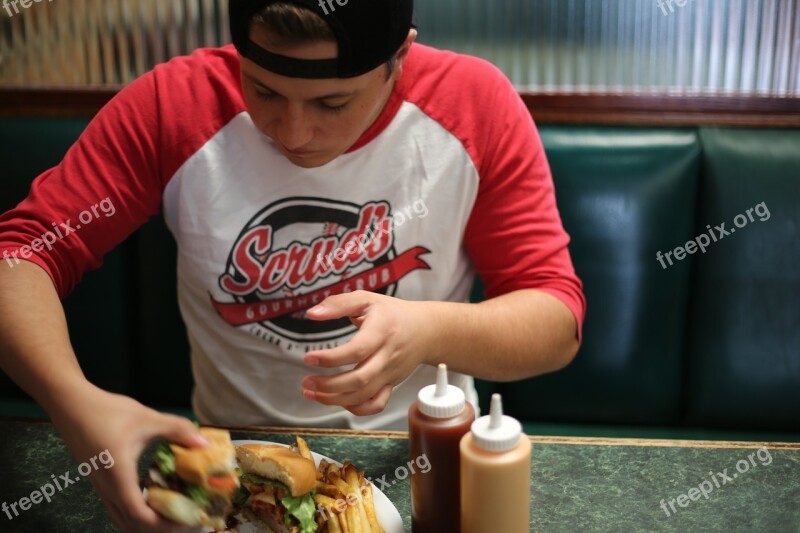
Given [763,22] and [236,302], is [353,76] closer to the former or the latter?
[236,302]

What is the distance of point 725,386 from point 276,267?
1.23m

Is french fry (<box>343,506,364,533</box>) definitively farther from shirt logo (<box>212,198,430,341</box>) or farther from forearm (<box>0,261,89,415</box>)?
shirt logo (<box>212,198,430,341</box>)

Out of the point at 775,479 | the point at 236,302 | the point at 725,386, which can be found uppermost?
the point at 236,302

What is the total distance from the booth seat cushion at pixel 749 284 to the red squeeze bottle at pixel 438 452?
123 cm

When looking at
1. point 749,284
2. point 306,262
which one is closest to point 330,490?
point 306,262

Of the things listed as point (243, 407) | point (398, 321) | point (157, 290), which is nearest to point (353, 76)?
point (398, 321)

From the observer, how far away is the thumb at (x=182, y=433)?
3.38 ft

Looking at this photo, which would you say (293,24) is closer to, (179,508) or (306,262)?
(306,262)

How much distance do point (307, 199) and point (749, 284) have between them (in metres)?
1.15

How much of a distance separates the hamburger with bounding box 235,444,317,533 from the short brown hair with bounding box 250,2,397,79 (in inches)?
24.2

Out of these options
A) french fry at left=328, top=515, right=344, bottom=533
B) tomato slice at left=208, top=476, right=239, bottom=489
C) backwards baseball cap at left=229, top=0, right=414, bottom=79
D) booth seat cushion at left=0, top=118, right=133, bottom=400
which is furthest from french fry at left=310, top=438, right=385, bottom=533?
booth seat cushion at left=0, top=118, right=133, bottom=400

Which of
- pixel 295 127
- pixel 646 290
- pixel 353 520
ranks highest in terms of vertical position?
pixel 295 127

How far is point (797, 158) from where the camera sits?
6.66 feet

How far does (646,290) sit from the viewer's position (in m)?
2.11
